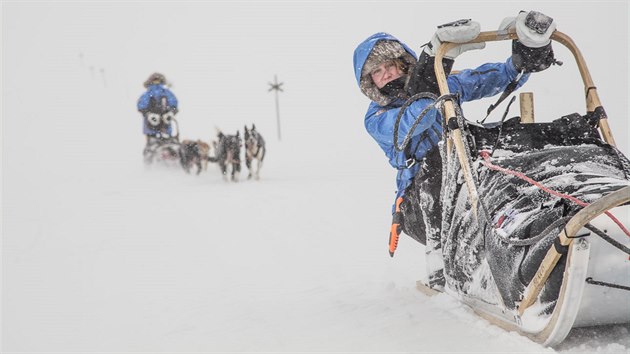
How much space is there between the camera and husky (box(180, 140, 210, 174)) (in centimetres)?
973

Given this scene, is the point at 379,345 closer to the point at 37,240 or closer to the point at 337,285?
the point at 337,285

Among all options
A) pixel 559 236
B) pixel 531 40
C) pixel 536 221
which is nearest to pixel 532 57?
pixel 531 40

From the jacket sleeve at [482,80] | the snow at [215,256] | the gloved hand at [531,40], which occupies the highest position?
the gloved hand at [531,40]

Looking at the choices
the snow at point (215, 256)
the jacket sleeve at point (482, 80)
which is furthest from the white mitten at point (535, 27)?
the snow at point (215, 256)

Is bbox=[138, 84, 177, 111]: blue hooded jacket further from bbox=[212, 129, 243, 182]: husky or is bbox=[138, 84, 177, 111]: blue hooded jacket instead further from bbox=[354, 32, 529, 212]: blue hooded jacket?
bbox=[354, 32, 529, 212]: blue hooded jacket

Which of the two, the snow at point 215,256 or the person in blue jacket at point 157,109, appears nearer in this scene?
the snow at point 215,256

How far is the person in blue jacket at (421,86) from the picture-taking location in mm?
2484

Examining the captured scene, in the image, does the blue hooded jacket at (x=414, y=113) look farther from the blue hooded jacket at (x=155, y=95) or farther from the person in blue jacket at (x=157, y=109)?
the blue hooded jacket at (x=155, y=95)

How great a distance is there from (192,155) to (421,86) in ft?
25.2

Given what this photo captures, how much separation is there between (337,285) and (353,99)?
22.4 metres

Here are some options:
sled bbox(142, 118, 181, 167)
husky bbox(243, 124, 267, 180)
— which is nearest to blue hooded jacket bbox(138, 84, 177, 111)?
sled bbox(142, 118, 181, 167)

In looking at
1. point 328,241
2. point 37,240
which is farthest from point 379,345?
point 37,240

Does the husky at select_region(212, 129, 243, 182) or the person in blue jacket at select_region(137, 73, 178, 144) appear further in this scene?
the person in blue jacket at select_region(137, 73, 178, 144)

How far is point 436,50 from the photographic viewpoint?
8.25ft
